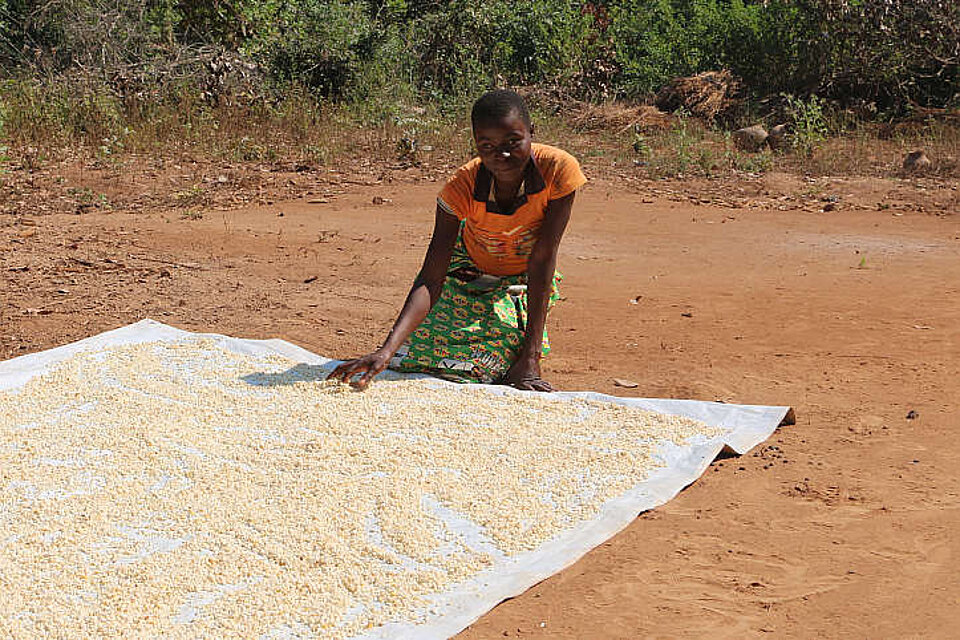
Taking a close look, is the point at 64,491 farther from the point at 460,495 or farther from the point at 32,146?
the point at 32,146

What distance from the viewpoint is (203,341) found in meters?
3.85

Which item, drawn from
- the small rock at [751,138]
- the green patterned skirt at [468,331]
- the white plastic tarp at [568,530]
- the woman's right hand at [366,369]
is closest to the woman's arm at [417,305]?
the woman's right hand at [366,369]

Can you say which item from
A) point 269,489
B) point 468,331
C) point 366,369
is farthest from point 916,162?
point 269,489

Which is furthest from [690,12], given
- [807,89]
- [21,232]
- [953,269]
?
[21,232]

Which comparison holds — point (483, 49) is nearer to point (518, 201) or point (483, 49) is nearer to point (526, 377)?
point (518, 201)

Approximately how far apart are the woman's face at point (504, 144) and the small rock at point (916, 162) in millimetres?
5565

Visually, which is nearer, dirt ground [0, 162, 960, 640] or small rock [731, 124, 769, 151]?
dirt ground [0, 162, 960, 640]

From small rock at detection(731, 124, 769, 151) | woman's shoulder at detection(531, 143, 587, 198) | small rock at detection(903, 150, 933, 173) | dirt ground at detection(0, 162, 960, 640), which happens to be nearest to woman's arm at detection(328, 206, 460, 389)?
woman's shoulder at detection(531, 143, 587, 198)

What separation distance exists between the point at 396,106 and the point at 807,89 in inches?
159

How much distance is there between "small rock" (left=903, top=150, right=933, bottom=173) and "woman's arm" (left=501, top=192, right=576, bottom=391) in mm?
5377

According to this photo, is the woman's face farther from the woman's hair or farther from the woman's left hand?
the woman's left hand

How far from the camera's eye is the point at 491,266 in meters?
3.54

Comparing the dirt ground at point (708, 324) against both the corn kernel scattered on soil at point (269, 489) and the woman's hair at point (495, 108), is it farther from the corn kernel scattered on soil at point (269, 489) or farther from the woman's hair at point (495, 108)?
the woman's hair at point (495, 108)

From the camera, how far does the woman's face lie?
10.1 feet
